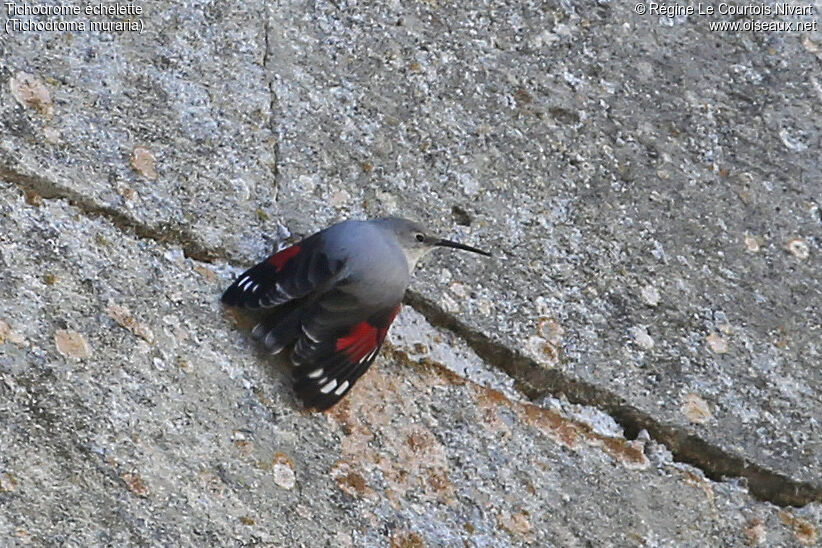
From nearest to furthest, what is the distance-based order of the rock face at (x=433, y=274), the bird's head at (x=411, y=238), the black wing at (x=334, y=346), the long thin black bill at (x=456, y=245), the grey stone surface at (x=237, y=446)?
1. the grey stone surface at (x=237, y=446)
2. the rock face at (x=433, y=274)
3. the black wing at (x=334, y=346)
4. the bird's head at (x=411, y=238)
5. the long thin black bill at (x=456, y=245)

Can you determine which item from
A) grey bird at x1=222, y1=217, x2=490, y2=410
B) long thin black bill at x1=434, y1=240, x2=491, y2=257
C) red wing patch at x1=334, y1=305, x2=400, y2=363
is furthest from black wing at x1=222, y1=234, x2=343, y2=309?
long thin black bill at x1=434, y1=240, x2=491, y2=257

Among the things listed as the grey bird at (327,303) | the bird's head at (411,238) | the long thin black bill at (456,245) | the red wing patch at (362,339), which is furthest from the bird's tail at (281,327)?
the long thin black bill at (456,245)

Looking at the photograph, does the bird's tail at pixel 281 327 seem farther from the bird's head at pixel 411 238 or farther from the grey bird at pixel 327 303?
the bird's head at pixel 411 238

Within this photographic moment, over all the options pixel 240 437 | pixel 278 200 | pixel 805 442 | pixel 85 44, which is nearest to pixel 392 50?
pixel 278 200

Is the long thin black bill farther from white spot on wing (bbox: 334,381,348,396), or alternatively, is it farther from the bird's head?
white spot on wing (bbox: 334,381,348,396)

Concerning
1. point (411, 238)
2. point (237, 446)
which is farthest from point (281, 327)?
point (411, 238)

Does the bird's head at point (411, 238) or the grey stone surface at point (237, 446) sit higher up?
the bird's head at point (411, 238)

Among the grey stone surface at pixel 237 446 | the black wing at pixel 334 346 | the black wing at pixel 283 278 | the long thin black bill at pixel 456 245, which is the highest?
the long thin black bill at pixel 456 245

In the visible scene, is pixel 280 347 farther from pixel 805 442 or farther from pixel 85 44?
pixel 805 442
